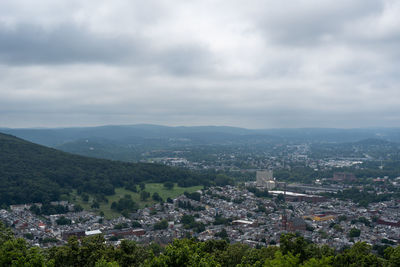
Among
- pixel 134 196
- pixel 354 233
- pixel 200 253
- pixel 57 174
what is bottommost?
pixel 134 196

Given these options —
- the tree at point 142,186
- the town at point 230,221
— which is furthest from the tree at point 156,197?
the tree at point 142,186

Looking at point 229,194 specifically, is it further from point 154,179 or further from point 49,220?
point 49,220

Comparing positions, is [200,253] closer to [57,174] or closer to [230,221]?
[230,221]

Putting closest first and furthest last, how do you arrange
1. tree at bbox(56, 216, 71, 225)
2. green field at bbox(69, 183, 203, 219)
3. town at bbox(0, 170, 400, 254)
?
1. town at bbox(0, 170, 400, 254)
2. tree at bbox(56, 216, 71, 225)
3. green field at bbox(69, 183, 203, 219)

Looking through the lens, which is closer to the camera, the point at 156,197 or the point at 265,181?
the point at 156,197

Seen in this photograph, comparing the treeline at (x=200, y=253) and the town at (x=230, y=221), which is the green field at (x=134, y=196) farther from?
the treeline at (x=200, y=253)

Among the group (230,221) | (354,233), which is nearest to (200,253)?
(354,233)

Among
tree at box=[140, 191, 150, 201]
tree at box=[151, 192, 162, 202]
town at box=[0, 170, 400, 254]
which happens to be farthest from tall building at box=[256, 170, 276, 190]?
tree at box=[140, 191, 150, 201]

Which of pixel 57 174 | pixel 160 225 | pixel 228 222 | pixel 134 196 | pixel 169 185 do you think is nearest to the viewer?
pixel 160 225

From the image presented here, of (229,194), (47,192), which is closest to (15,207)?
(47,192)

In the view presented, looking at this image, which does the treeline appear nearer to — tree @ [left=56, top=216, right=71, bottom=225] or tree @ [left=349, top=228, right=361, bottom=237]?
tree @ [left=349, top=228, right=361, bottom=237]
